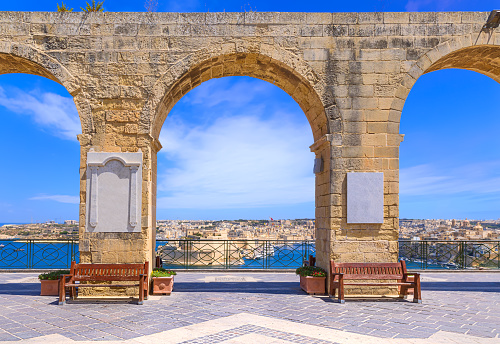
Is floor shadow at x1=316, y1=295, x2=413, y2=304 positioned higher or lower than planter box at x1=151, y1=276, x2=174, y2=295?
lower

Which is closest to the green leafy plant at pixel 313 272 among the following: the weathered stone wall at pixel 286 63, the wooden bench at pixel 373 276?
the wooden bench at pixel 373 276

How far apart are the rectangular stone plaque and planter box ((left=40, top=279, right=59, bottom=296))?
17.8 ft

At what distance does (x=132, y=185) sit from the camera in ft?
21.8

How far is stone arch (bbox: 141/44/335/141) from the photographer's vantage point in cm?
680

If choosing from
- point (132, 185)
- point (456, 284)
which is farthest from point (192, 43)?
point (456, 284)

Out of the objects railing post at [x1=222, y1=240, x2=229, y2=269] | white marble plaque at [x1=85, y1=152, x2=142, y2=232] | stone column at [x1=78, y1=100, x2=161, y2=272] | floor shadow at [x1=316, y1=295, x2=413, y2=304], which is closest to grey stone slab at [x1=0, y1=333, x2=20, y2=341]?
stone column at [x1=78, y1=100, x2=161, y2=272]

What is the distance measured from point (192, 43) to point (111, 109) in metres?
1.92

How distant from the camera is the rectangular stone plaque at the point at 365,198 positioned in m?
6.74

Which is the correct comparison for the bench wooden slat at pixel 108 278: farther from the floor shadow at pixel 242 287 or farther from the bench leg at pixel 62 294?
the floor shadow at pixel 242 287

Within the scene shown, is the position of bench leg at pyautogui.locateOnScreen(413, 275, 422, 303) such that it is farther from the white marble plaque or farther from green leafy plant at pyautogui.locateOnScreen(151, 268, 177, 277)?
the white marble plaque

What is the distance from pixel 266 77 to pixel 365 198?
10.5 ft

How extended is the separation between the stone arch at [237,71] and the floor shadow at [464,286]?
4.07 m

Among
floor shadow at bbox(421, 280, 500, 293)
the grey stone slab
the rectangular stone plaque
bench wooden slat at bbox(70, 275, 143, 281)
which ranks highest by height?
the rectangular stone plaque

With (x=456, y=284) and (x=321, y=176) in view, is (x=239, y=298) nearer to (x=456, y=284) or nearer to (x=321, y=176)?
(x=321, y=176)
